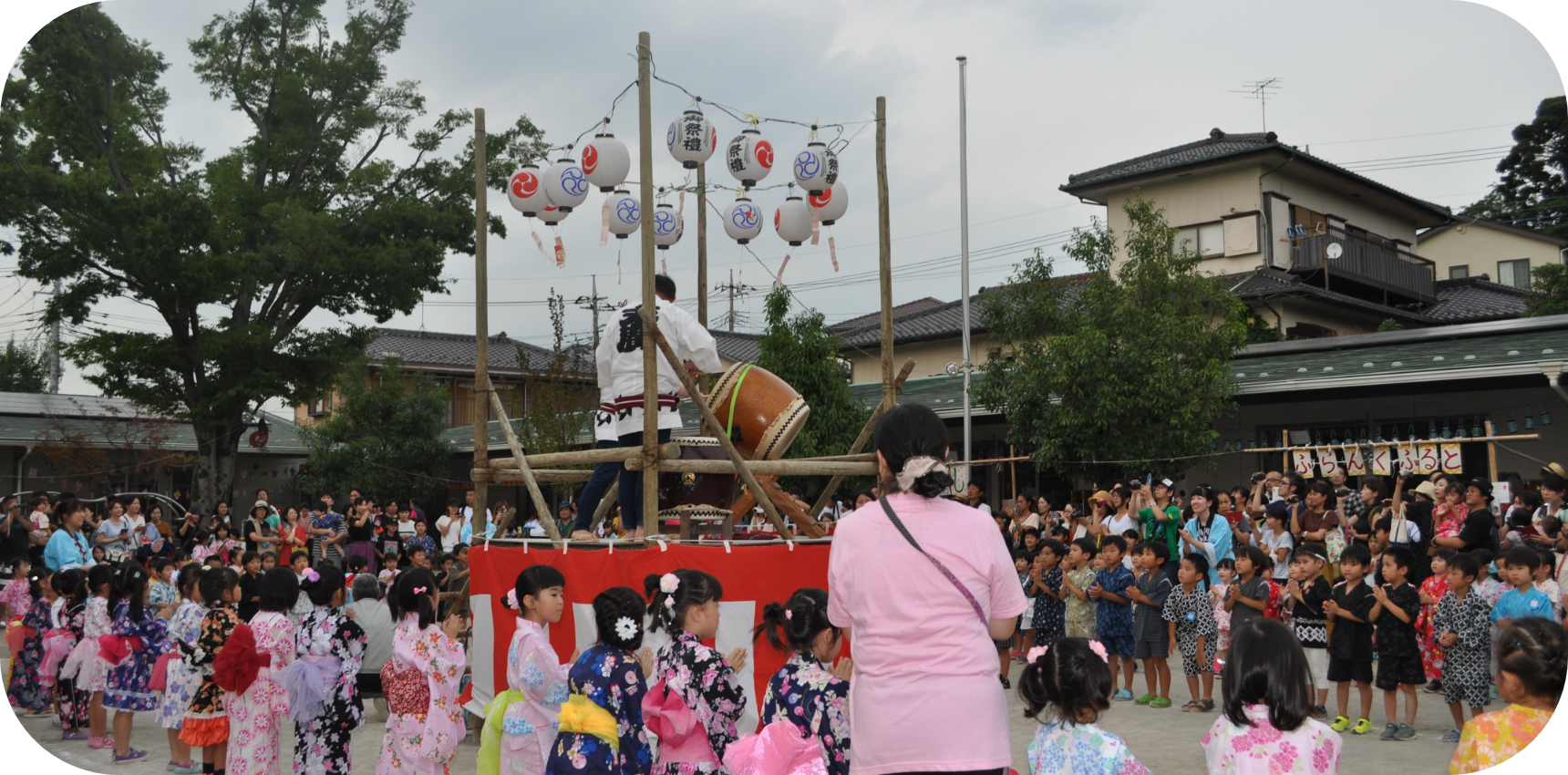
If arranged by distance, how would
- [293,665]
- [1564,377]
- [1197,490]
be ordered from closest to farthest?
1. [293,665]
2. [1197,490]
3. [1564,377]

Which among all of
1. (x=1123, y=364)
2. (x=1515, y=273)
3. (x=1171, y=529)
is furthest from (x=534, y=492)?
(x=1515, y=273)

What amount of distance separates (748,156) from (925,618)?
6.26 metres

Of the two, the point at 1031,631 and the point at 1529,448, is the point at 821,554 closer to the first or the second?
the point at 1031,631

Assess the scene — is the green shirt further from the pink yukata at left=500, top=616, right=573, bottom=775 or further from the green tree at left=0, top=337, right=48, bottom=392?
the green tree at left=0, top=337, right=48, bottom=392

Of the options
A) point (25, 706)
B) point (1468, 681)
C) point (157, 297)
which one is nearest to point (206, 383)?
point (157, 297)

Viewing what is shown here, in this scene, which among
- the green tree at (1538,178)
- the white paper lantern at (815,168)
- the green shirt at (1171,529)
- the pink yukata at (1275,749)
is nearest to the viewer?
the pink yukata at (1275,749)

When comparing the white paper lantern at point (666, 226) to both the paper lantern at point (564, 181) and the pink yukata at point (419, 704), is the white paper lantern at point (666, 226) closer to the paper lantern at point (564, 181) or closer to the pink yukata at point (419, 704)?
the paper lantern at point (564, 181)

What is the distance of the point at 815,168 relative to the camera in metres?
9.22

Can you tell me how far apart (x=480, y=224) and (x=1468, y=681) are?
7257 millimetres

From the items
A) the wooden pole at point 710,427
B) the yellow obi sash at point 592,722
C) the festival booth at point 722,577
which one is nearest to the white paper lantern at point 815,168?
the wooden pole at point 710,427

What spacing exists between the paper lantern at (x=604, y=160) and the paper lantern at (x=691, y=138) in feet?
1.22

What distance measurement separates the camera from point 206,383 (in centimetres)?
2027

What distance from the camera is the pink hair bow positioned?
14.6 ft

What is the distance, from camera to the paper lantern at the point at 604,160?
8.34m
